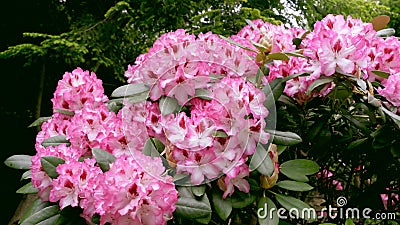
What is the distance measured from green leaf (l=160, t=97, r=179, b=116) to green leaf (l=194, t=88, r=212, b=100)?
51 mm

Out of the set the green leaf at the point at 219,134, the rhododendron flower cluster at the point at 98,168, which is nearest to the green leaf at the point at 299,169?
the green leaf at the point at 219,134

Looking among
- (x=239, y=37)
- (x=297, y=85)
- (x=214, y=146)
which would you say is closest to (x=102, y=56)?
(x=239, y=37)

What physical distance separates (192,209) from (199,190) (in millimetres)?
45

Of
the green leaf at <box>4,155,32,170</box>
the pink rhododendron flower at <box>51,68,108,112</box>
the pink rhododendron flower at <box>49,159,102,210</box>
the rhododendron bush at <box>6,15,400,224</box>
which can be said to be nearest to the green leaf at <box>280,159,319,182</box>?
the rhododendron bush at <box>6,15,400,224</box>

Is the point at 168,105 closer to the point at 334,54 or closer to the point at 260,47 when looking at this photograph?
the point at 260,47

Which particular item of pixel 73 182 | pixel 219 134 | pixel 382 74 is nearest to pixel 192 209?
pixel 219 134

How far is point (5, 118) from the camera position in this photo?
136 inches

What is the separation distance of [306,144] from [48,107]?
2.73 meters

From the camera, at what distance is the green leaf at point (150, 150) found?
0.97 meters

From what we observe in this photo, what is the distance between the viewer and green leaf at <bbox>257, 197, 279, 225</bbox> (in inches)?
39.0

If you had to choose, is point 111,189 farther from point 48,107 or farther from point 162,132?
point 48,107

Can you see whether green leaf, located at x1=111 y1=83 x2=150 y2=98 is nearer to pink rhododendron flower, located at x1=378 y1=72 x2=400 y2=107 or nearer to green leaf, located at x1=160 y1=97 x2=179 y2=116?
green leaf, located at x1=160 y1=97 x2=179 y2=116

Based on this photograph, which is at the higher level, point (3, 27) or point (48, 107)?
point (3, 27)

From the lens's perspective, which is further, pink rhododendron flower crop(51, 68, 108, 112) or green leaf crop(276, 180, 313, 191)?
pink rhododendron flower crop(51, 68, 108, 112)
